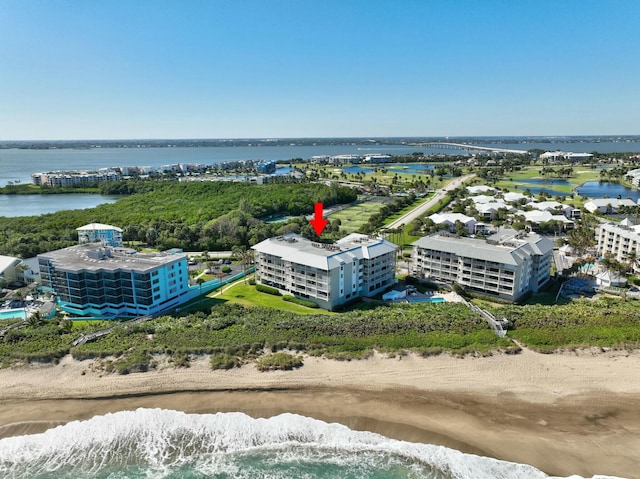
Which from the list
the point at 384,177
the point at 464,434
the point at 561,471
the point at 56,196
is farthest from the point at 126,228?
the point at 384,177

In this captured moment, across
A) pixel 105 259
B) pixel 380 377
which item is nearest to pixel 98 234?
pixel 105 259

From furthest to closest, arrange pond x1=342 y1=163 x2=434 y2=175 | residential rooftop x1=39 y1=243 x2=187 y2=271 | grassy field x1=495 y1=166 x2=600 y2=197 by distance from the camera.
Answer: pond x1=342 y1=163 x2=434 y2=175 → grassy field x1=495 y1=166 x2=600 y2=197 → residential rooftop x1=39 y1=243 x2=187 y2=271

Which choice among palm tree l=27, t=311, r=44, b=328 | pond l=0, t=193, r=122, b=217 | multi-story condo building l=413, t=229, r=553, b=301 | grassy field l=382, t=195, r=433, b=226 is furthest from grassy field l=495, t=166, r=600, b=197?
palm tree l=27, t=311, r=44, b=328

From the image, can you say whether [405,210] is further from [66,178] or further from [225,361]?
[66,178]

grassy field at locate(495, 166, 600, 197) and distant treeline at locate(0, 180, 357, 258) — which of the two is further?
grassy field at locate(495, 166, 600, 197)

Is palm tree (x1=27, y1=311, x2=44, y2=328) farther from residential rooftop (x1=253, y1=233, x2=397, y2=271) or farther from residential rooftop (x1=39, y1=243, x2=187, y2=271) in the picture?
residential rooftop (x1=253, y1=233, x2=397, y2=271)

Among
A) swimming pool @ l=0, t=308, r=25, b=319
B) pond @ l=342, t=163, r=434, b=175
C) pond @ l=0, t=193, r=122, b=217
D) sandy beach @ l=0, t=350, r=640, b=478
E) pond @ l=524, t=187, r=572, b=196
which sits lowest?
sandy beach @ l=0, t=350, r=640, b=478

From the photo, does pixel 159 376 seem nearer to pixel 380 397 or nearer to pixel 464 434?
pixel 380 397
